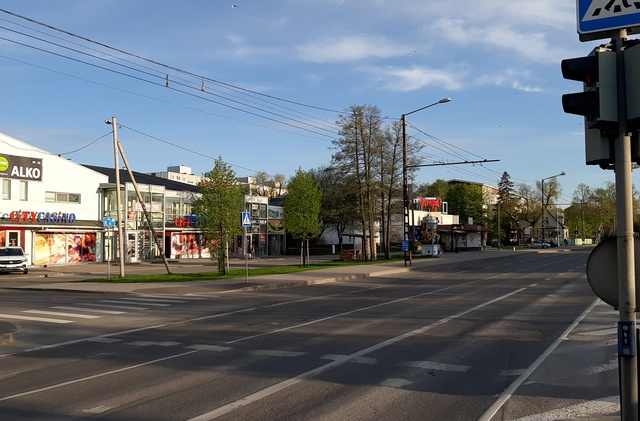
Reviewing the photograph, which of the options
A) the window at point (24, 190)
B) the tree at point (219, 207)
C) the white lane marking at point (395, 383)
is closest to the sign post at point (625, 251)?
the white lane marking at point (395, 383)

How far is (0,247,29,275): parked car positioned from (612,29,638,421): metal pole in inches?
1476

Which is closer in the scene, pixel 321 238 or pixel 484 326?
pixel 484 326

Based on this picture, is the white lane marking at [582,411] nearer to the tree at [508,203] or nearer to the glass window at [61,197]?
the glass window at [61,197]

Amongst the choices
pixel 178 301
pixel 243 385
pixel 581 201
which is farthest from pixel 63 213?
pixel 581 201

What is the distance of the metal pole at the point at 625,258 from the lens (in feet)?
14.3

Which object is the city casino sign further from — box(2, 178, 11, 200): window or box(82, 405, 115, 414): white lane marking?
box(82, 405, 115, 414): white lane marking

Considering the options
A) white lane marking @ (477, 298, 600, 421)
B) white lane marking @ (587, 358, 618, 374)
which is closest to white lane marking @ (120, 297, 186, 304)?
white lane marking @ (477, 298, 600, 421)

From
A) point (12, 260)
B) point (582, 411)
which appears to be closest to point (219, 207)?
point (12, 260)

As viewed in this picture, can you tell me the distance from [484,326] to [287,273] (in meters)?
20.4

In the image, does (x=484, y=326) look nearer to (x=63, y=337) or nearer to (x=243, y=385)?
(x=243, y=385)

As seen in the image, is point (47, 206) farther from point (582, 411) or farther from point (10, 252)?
point (582, 411)

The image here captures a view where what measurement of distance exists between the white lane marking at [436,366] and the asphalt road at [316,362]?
2 cm

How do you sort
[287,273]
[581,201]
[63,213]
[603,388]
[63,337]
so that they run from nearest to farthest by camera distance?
[603,388] < [63,337] < [287,273] < [63,213] < [581,201]

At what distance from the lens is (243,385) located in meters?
7.86
